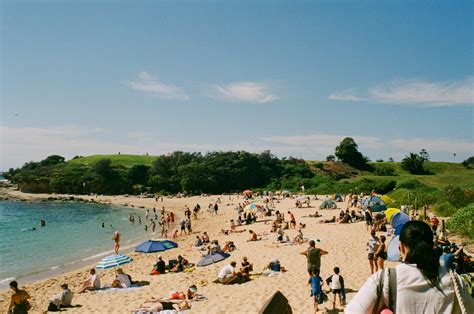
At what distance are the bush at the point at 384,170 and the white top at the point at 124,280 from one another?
6631 cm

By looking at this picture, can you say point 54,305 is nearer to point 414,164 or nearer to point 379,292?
point 379,292

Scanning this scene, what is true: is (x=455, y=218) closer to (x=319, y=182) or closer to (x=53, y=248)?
(x=53, y=248)

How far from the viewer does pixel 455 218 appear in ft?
62.2

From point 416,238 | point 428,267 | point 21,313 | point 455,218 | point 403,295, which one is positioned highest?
point 416,238

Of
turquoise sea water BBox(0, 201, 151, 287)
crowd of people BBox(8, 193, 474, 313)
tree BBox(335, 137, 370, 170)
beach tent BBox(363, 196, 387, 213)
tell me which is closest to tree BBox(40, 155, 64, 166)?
turquoise sea water BBox(0, 201, 151, 287)

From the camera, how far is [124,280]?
14.9 metres

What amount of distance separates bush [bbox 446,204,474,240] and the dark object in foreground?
1947cm

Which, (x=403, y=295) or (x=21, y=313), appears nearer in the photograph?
(x=403, y=295)

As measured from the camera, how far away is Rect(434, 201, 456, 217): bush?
24500 mm

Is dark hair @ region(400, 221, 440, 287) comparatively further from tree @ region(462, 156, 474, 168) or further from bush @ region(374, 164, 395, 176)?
tree @ region(462, 156, 474, 168)

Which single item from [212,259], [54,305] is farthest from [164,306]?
[212,259]

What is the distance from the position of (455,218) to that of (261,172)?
5770 cm

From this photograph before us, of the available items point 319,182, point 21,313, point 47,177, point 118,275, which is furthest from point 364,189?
point 47,177

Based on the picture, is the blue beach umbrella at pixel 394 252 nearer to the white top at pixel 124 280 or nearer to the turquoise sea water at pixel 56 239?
the white top at pixel 124 280
